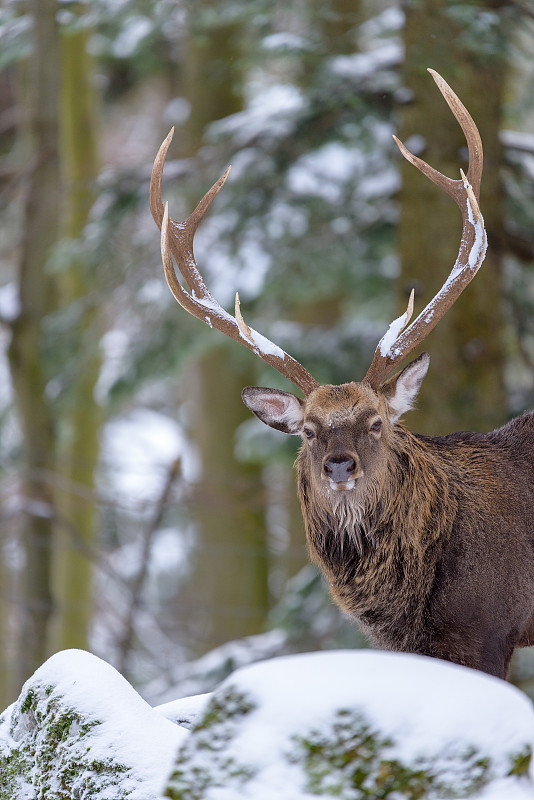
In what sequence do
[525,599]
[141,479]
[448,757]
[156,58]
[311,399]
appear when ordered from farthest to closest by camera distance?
1. [141,479]
2. [156,58]
3. [311,399]
4. [525,599]
5. [448,757]

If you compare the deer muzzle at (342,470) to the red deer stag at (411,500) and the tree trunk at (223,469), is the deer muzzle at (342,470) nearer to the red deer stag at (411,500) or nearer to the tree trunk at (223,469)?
the red deer stag at (411,500)

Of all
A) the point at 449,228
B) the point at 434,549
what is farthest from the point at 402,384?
the point at 449,228

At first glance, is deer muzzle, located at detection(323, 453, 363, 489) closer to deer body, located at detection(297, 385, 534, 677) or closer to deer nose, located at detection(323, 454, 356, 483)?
deer nose, located at detection(323, 454, 356, 483)

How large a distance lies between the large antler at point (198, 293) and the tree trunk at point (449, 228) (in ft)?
8.89

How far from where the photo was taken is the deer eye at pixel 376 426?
4340mm

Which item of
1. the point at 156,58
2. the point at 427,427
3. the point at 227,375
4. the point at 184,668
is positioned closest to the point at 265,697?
the point at 427,427

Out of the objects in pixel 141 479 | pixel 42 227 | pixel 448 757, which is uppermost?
pixel 448 757

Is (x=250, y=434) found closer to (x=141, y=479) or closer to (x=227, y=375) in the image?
(x=227, y=375)

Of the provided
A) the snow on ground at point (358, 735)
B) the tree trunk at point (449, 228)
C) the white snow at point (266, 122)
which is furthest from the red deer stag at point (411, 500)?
the white snow at point (266, 122)

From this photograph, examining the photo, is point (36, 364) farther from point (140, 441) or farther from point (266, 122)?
point (140, 441)

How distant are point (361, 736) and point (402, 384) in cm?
222

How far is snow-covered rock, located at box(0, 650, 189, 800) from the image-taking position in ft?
10.4

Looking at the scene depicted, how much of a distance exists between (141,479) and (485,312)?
42.8ft

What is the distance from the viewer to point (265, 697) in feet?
8.95
